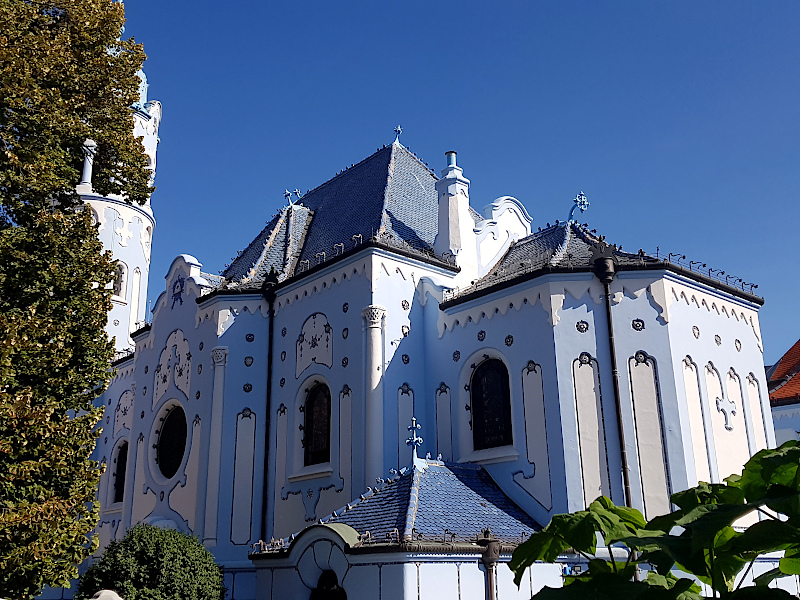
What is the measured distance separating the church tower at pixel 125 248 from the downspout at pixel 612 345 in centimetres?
2060

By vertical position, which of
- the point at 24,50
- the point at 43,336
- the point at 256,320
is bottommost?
the point at 43,336

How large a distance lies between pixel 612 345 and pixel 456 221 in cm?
606

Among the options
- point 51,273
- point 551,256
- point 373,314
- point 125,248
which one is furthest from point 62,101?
point 125,248

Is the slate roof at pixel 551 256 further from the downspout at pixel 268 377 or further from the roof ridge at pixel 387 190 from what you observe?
the downspout at pixel 268 377

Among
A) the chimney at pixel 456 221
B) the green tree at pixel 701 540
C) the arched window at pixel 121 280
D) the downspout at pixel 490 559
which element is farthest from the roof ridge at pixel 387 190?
the green tree at pixel 701 540

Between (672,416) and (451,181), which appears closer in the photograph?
(672,416)

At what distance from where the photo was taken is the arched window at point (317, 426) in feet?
61.6

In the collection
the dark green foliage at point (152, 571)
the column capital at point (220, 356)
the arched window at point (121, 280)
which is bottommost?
the dark green foliage at point (152, 571)

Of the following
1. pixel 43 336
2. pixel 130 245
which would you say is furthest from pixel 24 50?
pixel 130 245

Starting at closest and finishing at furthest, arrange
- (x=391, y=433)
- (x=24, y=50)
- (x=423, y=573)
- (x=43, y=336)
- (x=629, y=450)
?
(x=43, y=336)
(x=24, y=50)
(x=423, y=573)
(x=629, y=450)
(x=391, y=433)

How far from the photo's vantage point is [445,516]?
47.0 ft

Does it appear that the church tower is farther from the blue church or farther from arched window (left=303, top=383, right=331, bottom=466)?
arched window (left=303, top=383, right=331, bottom=466)

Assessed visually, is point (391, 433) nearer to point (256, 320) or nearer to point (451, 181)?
point (256, 320)

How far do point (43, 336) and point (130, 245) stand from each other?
22058 mm
